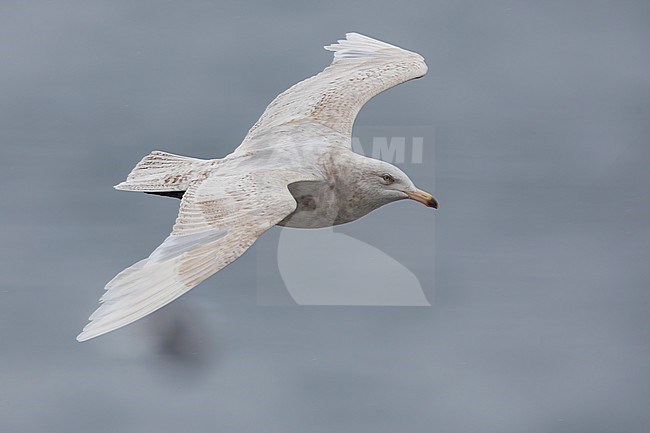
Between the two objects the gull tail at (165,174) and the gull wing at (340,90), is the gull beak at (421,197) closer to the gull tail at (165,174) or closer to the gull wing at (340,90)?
the gull wing at (340,90)

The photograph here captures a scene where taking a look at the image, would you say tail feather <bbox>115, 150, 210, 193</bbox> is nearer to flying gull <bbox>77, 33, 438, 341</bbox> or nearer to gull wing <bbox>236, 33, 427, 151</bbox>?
flying gull <bbox>77, 33, 438, 341</bbox>

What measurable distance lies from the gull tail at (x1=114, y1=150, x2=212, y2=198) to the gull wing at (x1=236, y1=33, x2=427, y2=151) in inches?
21.2

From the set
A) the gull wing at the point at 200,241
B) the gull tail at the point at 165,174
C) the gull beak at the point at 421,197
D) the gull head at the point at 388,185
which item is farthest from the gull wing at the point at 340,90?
the gull wing at the point at 200,241

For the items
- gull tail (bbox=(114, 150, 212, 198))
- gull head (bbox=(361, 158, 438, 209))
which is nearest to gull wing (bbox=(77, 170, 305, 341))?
gull tail (bbox=(114, 150, 212, 198))

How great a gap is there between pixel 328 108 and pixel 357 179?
1485 millimetres

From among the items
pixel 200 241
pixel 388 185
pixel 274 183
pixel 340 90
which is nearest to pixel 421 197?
pixel 388 185

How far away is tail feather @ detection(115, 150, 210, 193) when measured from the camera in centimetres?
1279

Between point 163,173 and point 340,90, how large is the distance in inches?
84.7

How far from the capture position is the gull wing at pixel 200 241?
10352mm

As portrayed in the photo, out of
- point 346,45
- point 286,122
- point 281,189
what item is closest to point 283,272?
point 346,45

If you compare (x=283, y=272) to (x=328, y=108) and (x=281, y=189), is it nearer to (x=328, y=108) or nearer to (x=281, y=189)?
(x=328, y=108)

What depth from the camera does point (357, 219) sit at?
12.8 meters

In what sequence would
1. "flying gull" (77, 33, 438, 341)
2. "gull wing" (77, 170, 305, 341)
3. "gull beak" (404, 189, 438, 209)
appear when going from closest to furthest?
"gull wing" (77, 170, 305, 341), "flying gull" (77, 33, 438, 341), "gull beak" (404, 189, 438, 209)

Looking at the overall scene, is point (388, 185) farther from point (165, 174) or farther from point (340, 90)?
point (165, 174)
